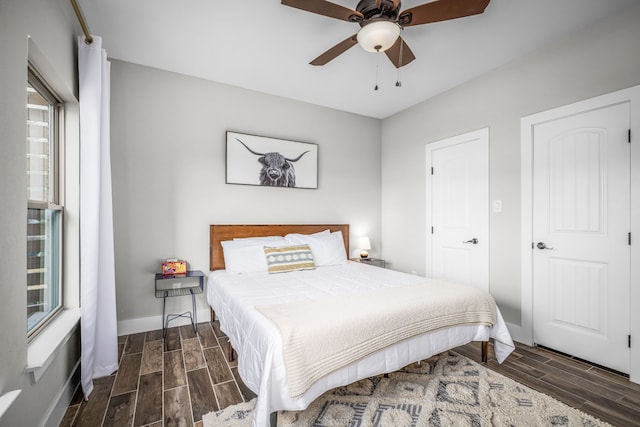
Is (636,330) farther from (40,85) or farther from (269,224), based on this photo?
(40,85)

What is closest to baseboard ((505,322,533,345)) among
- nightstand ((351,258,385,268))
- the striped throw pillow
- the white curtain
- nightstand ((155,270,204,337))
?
nightstand ((351,258,385,268))

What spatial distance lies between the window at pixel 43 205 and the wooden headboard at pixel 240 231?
1.39 metres

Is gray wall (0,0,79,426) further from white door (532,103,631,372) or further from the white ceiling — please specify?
white door (532,103,631,372)

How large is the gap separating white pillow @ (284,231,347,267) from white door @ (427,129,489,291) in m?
1.18

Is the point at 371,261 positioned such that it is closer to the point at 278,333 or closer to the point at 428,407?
the point at 428,407

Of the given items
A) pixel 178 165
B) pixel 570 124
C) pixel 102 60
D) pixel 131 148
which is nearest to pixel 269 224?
pixel 178 165

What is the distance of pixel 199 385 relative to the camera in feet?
6.98

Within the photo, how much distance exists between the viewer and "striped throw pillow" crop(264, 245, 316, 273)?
3090mm

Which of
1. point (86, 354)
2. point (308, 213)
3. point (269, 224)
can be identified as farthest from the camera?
point (308, 213)

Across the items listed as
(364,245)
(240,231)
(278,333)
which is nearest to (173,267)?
(240,231)

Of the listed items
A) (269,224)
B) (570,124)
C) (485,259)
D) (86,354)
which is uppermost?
(570,124)

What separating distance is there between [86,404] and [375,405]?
1.80 meters

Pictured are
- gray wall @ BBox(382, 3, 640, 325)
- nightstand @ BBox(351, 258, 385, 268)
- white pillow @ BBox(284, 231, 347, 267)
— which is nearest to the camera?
gray wall @ BBox(382, 3, 640, 325)

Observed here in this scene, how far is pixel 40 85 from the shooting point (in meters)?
1.85
